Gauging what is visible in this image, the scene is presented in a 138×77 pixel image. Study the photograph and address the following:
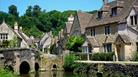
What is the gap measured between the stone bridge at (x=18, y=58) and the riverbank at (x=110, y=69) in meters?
9.51

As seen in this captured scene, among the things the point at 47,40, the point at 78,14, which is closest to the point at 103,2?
the point at 78,14

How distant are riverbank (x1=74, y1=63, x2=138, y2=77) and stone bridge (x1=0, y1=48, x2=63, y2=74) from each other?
9.38 meters

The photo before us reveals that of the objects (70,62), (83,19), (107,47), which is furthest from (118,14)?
(83,19)

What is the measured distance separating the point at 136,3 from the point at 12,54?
20756 mm

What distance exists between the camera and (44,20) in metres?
180

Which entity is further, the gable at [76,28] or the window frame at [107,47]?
the gable at [76,28]

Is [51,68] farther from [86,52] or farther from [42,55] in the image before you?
[86,52]

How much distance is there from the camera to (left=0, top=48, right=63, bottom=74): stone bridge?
183 ft

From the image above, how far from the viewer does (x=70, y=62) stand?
5634cm

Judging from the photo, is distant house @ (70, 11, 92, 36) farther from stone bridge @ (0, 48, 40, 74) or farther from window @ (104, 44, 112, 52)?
stone bridge @ (0, 48, 40, 74)

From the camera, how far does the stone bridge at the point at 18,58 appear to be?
55594 millimetres

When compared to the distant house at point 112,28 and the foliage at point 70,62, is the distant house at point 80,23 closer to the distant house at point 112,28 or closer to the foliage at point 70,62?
the distant house at point 112,28

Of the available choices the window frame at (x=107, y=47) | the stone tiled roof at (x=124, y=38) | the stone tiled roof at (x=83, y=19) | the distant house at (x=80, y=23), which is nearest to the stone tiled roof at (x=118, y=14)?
the stone tiled roof at (x=124, y=38)

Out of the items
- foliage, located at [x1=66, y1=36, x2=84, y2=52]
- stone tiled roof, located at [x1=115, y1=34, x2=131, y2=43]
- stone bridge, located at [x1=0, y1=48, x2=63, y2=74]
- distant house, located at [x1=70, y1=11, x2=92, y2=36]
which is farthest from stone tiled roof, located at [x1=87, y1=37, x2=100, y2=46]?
stone tiled roof, located at [x1=115, y1=34, x2=131, y2=43]
